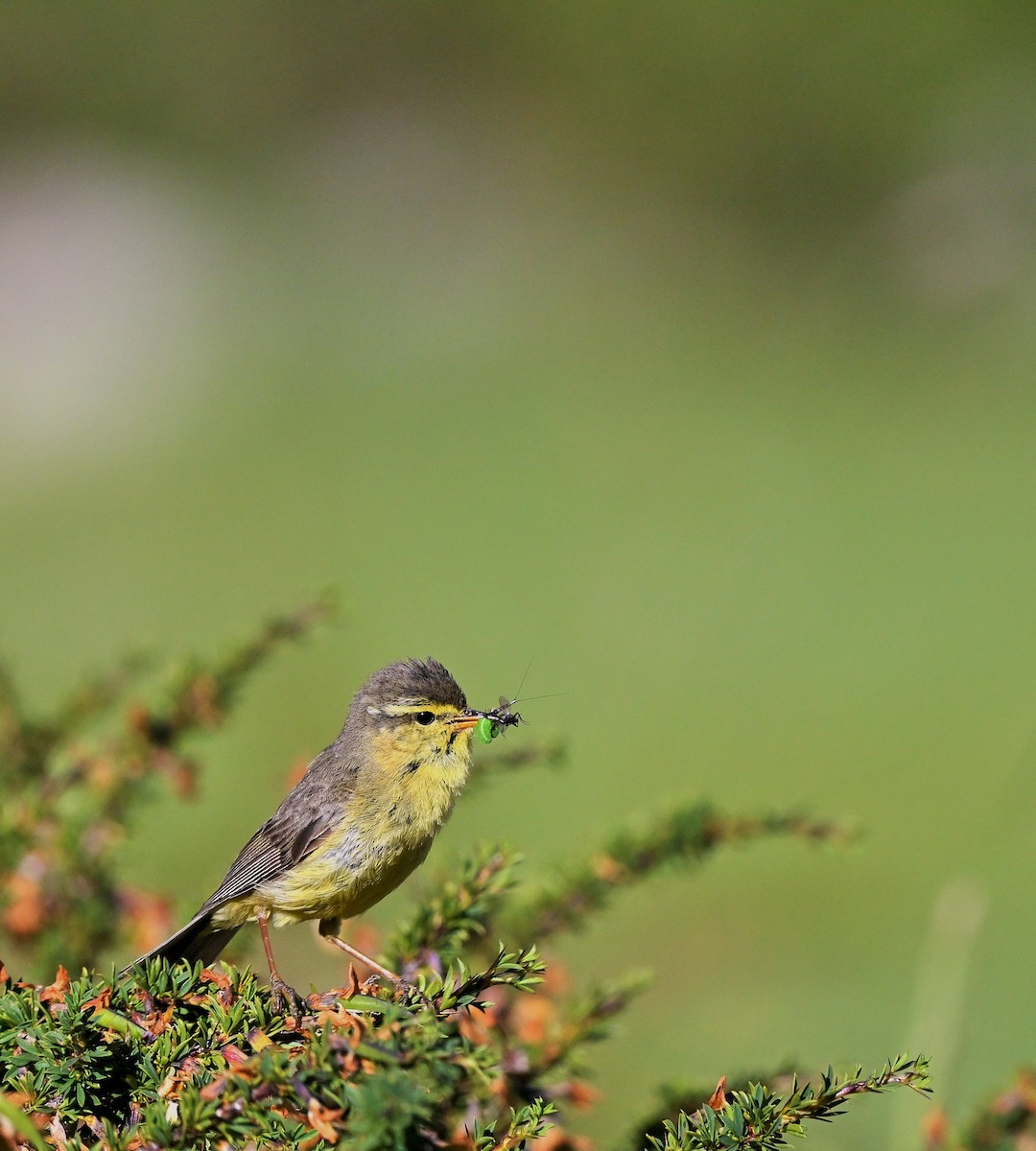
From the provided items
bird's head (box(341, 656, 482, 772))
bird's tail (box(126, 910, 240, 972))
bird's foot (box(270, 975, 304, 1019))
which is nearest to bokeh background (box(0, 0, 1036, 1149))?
bird's tail (box(126, 910, 240, 972))

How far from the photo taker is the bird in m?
1.80

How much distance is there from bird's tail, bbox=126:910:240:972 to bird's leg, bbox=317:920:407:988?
4.7 inches

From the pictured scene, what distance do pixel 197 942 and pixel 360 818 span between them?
26cm

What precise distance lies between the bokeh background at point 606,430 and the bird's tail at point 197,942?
0.14 ft

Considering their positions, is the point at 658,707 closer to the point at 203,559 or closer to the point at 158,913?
the point at 203,559

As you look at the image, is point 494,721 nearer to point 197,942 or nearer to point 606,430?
point 197,942

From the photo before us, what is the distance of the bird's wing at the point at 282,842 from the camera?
5.86 ft

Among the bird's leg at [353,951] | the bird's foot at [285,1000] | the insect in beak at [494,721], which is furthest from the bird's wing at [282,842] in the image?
the bird's foot at [285,1000]

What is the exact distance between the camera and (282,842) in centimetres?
184

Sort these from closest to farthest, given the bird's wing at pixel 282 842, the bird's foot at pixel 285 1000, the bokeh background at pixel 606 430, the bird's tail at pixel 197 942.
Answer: the bird's foot at pixel 285 1000, the bird's tail at pixel 197 942, the bird's wing at pixel 282 842, the bokeh background at pixel 606 430

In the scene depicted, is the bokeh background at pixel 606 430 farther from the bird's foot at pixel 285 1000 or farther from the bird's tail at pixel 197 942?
the bird's foot at pixel 285 1000

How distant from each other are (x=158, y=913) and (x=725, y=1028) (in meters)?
1.79

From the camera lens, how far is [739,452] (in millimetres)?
7566

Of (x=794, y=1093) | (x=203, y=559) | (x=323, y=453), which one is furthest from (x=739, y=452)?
(x=794, y=1093)
